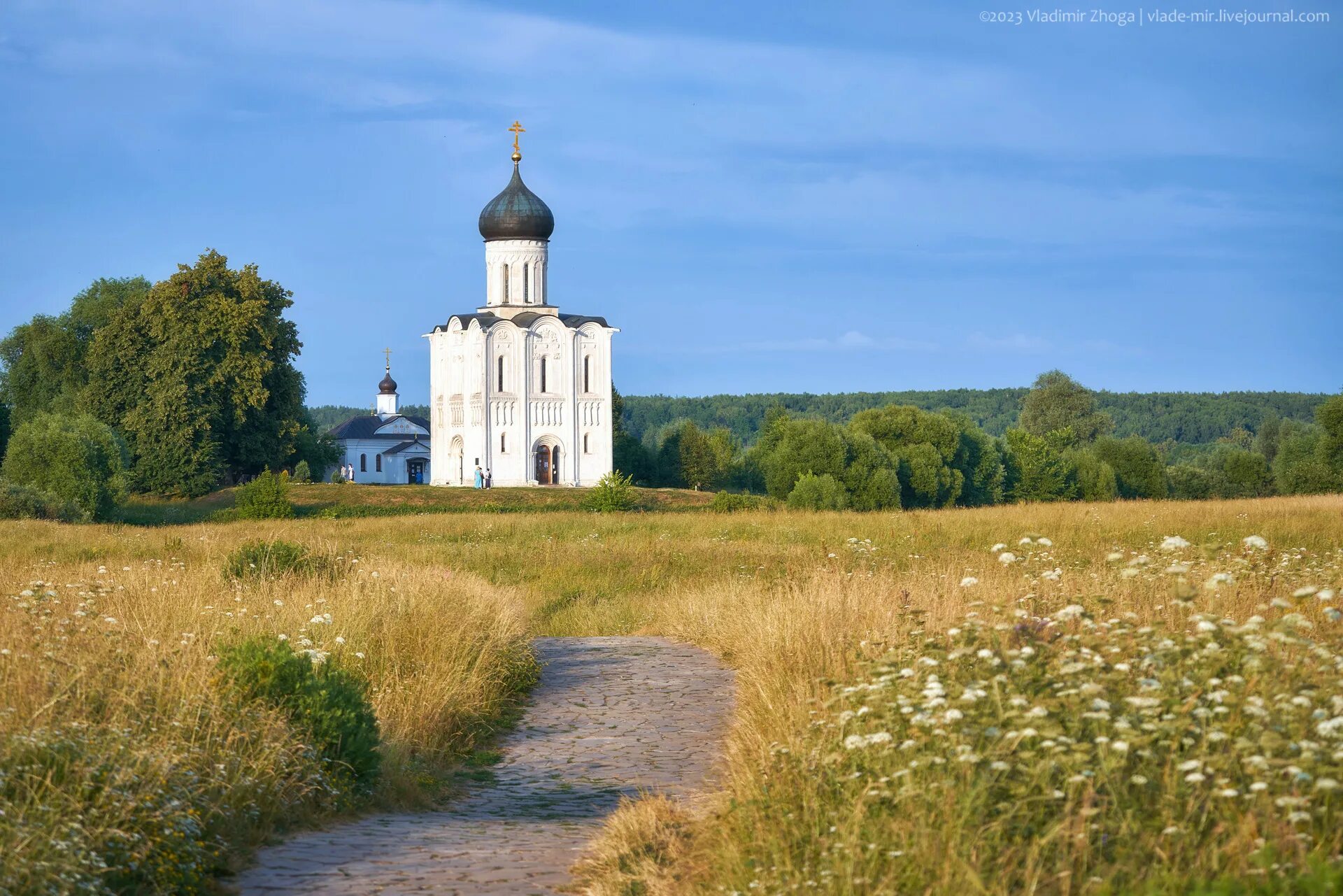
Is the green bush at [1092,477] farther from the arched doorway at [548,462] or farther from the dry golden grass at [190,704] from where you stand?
the dry golden grass at [190,704]

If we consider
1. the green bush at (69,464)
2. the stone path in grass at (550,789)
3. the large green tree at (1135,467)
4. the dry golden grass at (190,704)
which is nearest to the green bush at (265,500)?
the green bush at (69,464)

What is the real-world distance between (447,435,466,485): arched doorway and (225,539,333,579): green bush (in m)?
55.7

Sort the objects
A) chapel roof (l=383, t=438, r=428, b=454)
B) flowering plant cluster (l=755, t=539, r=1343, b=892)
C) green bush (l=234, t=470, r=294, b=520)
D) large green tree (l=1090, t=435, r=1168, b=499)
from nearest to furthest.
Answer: flowering plant cluster (l=755, t=539, r=1343, b=892) < green bush (l=234, t=470, r=294, b=520) < large green tree (l=1090, t=435, r=1168, b=499) < chapel roof (l=383, t=438, r=428, b=454)

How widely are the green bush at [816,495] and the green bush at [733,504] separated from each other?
265 cm

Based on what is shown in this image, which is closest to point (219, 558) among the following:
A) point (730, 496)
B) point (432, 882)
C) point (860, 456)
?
point (432, 882)

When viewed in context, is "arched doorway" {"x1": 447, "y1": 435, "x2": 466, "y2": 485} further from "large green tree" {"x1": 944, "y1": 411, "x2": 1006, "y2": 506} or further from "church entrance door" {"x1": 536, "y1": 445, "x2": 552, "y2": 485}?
"large green tree" {"x1": 944, "y1": 411, "x2": 1006, "y2": 506}

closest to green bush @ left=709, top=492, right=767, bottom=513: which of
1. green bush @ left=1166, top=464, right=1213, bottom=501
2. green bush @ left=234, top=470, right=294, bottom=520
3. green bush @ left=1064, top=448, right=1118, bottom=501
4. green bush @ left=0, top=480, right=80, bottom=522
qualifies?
green bush @ left=234, top=470, right=294, bottom=520

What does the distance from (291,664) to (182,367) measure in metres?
54.5

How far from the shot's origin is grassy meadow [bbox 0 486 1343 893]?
4.86m

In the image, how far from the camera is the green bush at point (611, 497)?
52.8 metres

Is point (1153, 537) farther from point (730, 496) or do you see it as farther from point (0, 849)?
point (730, 496)

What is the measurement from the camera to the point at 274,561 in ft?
49.0

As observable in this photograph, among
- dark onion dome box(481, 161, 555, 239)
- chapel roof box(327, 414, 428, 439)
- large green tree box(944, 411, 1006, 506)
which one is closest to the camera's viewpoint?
dark onion dome box(481, 161, 555, 239)

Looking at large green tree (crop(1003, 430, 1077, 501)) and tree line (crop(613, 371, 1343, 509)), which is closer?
tree line (crop(613, 371, 1343, 509))
